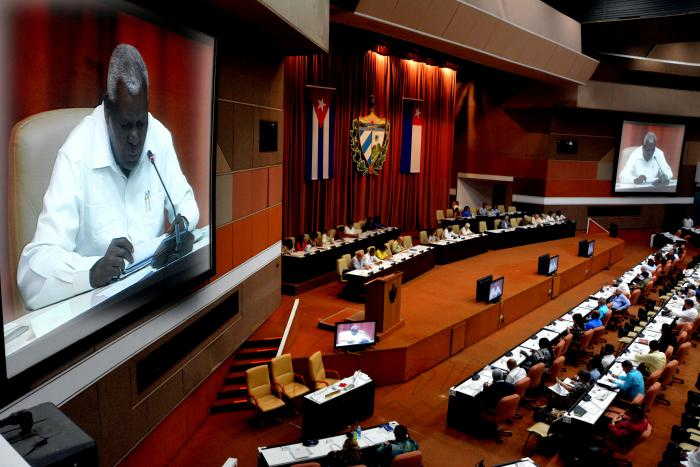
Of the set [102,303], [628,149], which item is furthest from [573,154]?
[102,303]

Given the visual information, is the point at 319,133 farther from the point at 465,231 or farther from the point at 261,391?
the point at 261,391

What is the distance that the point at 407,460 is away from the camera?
18.7ft

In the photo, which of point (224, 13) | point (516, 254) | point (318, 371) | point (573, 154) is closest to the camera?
point (224, 13)

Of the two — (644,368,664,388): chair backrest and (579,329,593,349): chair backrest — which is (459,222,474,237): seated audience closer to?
(579,329,593,349): chair backrest

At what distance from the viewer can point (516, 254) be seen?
1612 centimetres

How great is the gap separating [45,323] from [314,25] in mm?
5311

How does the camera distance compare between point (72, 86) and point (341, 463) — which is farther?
point (341, 463)

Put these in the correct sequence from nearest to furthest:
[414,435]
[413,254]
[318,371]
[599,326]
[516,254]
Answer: [414,435]
[318,371]
[599,326]
[413,254]
[516,254]

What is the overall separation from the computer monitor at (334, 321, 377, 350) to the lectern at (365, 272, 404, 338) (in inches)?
19.4

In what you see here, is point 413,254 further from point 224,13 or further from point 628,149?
point 628,149

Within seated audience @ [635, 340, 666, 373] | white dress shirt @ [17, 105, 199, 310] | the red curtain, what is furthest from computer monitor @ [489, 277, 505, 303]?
white dress shirt @ [17, 105, 199, 310]

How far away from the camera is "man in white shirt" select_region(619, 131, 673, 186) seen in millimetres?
21781

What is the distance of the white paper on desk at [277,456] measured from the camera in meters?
5.71

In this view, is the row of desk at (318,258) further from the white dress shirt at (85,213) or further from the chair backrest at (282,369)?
the white dress shirt at (85,213)
